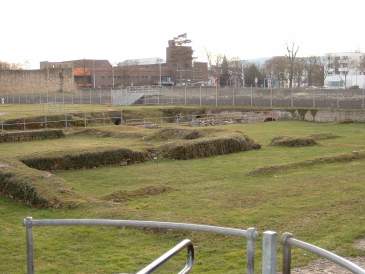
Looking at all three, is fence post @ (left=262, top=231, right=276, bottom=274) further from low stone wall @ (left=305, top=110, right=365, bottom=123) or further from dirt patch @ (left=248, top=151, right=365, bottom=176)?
low stone wall @ (left=305, top=110, right=365, bottom=123)

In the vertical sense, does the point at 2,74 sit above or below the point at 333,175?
above

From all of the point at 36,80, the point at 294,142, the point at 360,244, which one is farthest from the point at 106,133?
the point at 36,80

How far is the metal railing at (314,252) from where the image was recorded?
3016 mm

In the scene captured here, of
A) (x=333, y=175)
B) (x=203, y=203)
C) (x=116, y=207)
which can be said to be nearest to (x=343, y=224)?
(x=203, y=203)

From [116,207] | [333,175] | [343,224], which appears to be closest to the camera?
[343,224]

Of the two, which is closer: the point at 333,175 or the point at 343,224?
the point at 343,224

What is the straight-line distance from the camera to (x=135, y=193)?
43.5 feet

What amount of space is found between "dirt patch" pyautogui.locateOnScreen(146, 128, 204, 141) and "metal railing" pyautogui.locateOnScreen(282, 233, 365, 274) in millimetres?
21849

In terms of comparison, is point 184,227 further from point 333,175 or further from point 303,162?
point 303,162

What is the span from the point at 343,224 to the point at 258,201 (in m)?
2.65

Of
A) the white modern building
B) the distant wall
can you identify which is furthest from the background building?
the white modern building

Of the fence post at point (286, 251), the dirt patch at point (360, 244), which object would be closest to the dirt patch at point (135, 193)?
the dirt patch at point (360, 244)

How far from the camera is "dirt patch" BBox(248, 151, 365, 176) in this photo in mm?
16125

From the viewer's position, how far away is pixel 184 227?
151 inches
